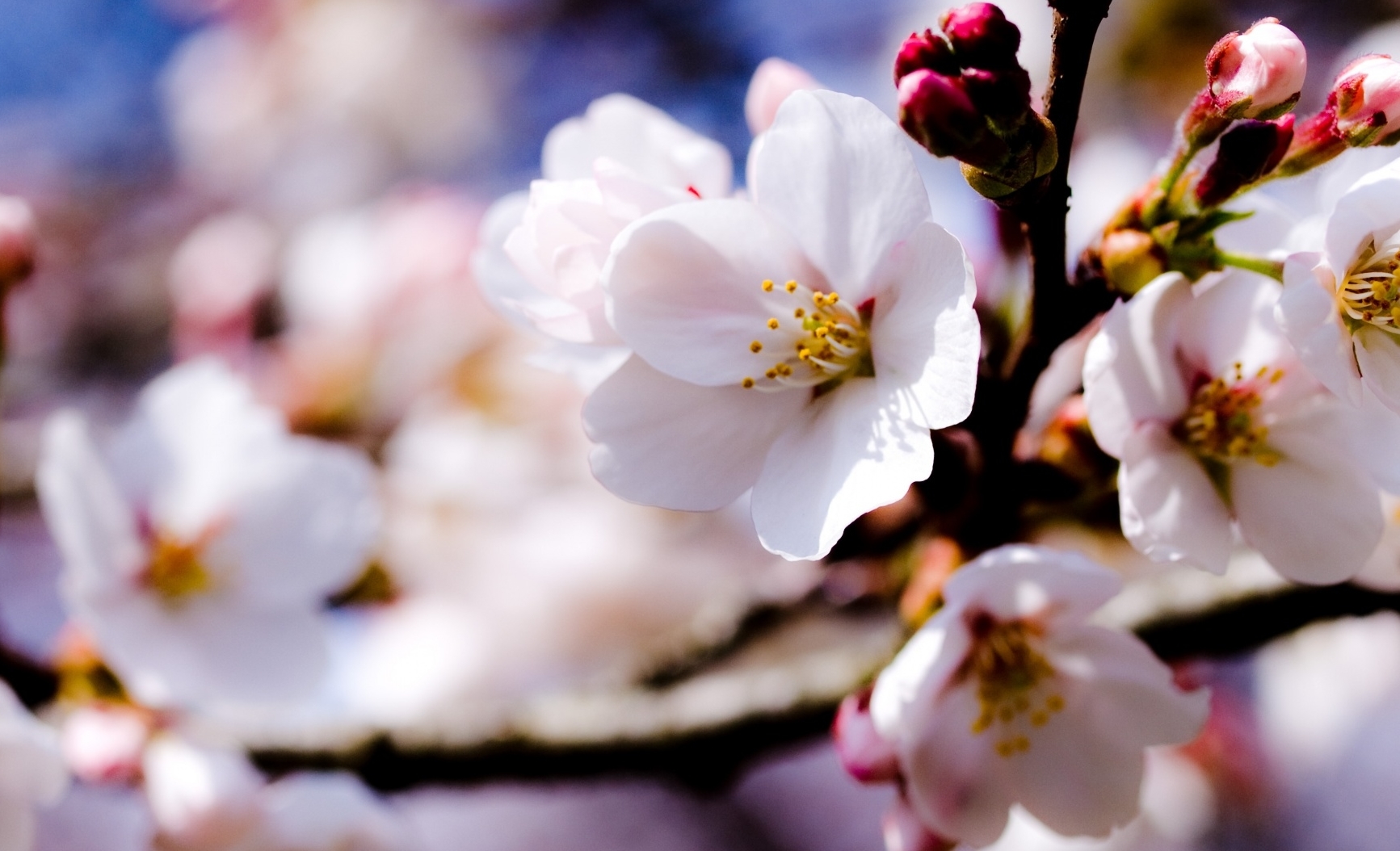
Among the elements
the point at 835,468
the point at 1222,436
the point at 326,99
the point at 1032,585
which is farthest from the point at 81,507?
the point at 326,99

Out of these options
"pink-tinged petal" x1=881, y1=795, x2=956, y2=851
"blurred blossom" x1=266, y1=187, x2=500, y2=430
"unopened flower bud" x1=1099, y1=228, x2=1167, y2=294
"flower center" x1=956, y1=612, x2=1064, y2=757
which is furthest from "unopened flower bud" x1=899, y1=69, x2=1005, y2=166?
"blurred blossom" x1=266, y1=187, x2=500, y2=430

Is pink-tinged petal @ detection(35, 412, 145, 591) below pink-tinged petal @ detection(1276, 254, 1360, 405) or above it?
below

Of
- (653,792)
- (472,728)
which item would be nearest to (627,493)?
(472,728)

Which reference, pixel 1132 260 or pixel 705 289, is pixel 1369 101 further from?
pixel 705 289

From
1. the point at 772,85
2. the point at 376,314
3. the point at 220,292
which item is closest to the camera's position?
the point at 772,85

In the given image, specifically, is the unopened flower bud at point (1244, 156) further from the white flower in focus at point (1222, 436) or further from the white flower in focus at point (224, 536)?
the white flower in focus at point (224, 536)

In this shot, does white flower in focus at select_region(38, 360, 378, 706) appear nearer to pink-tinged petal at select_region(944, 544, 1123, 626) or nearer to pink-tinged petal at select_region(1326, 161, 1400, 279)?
pink-tinged petal at select_region(944, 544, 1123, 626)

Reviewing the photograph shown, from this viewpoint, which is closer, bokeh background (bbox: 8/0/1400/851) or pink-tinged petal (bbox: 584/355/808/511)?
pink-tinged petal (bbox: 584/355/808/511)

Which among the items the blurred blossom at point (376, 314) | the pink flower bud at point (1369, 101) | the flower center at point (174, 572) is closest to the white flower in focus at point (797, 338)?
the pink flower bud at point (1369, 101)
